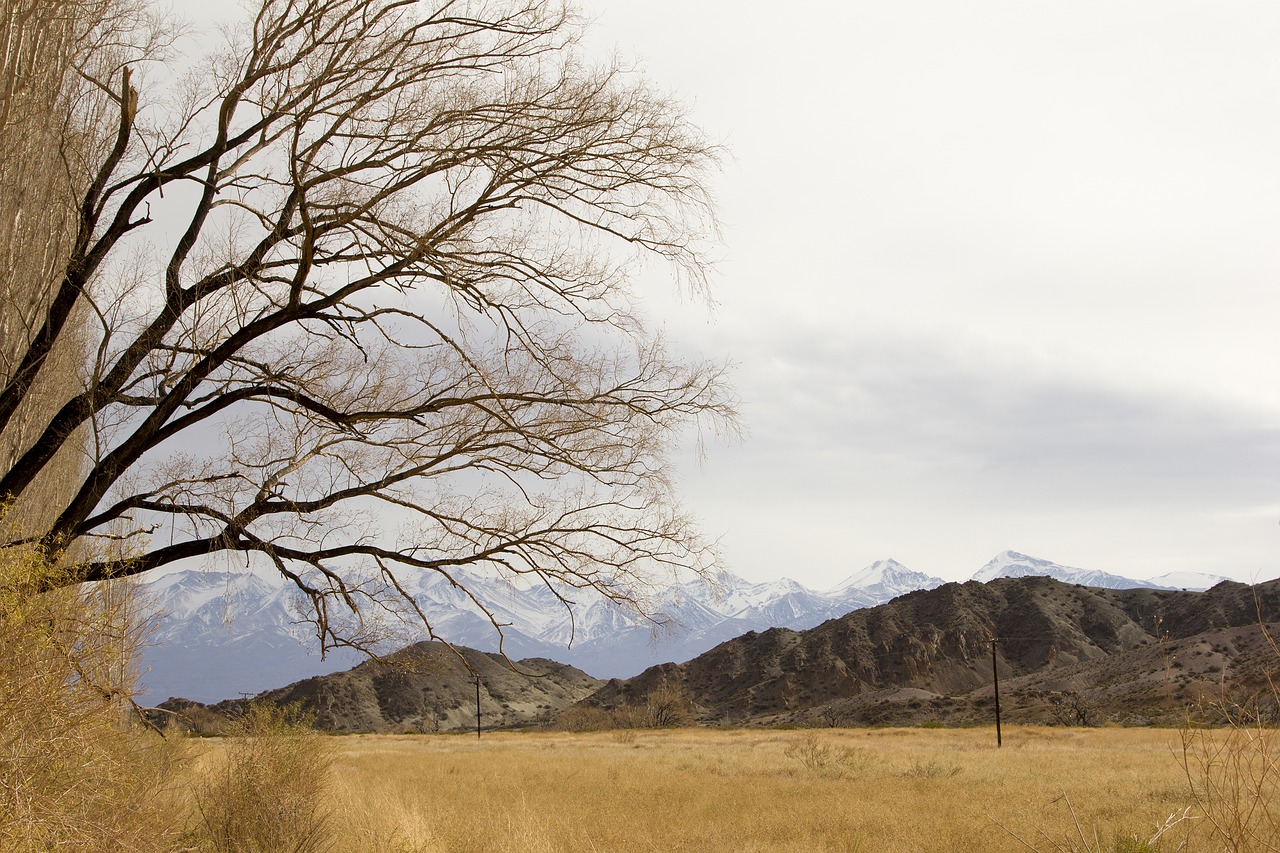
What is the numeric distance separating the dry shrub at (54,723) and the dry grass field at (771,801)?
4038 mm

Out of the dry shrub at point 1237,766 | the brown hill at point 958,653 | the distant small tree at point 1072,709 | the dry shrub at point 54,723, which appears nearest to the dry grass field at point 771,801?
the dry shrub at point 1237,766

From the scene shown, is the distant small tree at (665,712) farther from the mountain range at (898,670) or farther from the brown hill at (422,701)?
the brown hill at (422,701)

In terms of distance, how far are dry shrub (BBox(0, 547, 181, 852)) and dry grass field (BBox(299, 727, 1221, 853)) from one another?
13.2 feet

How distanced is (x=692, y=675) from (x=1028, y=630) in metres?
37.5

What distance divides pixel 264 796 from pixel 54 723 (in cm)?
503

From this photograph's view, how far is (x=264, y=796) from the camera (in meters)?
8.63

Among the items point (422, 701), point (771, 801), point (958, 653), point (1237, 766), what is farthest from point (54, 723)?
point (422, 701)

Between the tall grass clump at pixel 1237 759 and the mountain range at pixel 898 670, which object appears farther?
the mountain range at pixel 898 670

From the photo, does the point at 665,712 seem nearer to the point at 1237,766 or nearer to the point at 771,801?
the point at 771,801

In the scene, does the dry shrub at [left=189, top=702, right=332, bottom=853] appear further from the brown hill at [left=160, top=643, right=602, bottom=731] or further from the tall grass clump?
the brown hill at [left=160, top=643, right=602, bottom=731]

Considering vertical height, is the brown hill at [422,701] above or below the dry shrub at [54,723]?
below

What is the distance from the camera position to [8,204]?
24.3ft

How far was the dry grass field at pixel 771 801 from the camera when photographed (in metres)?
10.4

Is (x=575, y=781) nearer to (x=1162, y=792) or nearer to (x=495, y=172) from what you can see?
(x=1162, y=792)
